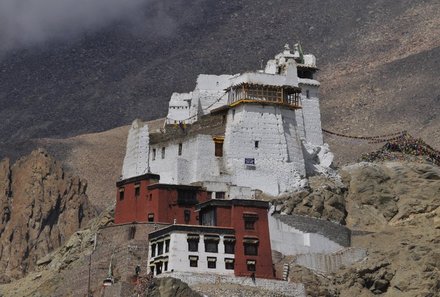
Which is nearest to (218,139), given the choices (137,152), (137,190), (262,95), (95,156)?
(262,95)

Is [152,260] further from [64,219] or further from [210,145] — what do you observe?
[64,219]

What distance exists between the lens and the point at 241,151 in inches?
3718

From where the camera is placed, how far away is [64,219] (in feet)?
401

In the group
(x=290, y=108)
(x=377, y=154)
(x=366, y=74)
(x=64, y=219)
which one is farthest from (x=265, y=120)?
(x=366, y=74)

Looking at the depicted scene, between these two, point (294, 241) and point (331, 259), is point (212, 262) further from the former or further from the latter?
point (331, 259)

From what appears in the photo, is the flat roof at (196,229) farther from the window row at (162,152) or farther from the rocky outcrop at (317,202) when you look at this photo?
the window row at (162,152)

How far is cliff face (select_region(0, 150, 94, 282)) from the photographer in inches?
4702

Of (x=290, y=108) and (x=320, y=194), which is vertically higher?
(x=290, y=108)

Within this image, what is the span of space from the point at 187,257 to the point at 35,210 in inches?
1648

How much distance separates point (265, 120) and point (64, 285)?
1820 cm

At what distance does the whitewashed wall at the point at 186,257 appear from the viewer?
82.6 metres

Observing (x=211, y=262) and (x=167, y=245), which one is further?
(x=167, y=245)

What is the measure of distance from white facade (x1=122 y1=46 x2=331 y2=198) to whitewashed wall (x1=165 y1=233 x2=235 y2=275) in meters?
8.14

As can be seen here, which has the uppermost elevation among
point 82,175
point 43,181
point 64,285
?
point 82,175
